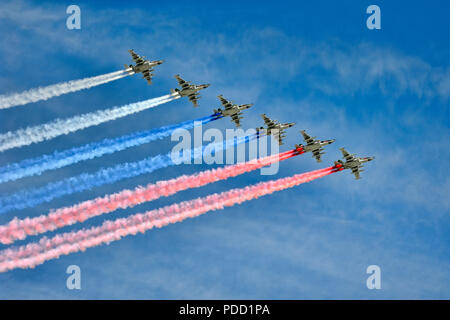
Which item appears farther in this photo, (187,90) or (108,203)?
(187,90)

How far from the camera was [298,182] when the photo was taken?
14738 centimetres

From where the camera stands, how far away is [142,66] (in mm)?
153250

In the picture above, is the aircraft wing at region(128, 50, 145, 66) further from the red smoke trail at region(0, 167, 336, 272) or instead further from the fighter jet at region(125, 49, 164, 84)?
the red smoke trail at region(0, 167, 336, 272)

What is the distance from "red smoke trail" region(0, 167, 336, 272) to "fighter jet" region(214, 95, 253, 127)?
1786 cm

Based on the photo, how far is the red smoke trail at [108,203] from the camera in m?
128

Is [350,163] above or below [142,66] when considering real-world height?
below

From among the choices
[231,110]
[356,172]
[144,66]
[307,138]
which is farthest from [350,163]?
[144,66]

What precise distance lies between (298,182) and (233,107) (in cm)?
2066

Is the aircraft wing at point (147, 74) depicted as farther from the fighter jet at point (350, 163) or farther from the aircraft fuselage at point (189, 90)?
the fighter jet at point (350, 163)

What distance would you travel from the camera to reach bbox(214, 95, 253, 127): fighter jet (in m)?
155

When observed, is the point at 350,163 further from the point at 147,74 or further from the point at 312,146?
the point at 147,74

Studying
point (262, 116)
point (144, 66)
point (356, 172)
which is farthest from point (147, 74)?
point (356, 172)

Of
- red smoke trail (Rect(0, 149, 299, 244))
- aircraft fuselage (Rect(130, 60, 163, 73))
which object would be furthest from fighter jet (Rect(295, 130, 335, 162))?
aircraft fuselage (Rect(130, 60, 163, 73))

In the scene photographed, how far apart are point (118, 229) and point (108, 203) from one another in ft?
15.9
